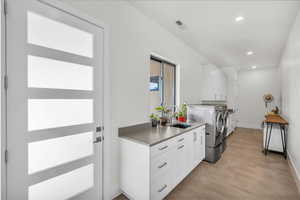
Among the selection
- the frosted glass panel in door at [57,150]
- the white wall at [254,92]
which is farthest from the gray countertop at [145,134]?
the white wall at [254,92]

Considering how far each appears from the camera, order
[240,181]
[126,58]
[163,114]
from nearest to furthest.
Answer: [126,58] → [240,181] → [163,114]

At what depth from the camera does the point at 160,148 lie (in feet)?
5.50

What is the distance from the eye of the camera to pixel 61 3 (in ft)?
4.40

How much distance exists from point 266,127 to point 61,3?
4.80 meters

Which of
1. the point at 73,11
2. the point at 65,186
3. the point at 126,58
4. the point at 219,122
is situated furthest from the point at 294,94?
the point at 65,186

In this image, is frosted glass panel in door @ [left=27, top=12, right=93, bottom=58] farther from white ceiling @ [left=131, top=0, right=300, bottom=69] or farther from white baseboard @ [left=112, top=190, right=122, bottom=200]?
white baseboard @ [left=112, top=190, right=122, bottom=200]

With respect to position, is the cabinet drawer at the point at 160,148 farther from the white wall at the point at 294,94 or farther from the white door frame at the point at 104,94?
the white wall at the point at 294,94

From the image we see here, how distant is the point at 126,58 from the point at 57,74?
3.04ft

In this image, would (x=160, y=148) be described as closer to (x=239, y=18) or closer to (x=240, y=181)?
(x=240, y=181)

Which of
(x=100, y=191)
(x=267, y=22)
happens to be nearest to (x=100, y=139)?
(x=100, y=191)

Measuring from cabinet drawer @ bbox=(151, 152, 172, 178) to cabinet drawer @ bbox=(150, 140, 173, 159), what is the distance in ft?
0.16

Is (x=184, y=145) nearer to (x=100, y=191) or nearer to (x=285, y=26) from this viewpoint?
(x=100, y=191)

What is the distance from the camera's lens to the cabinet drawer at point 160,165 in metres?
1.58

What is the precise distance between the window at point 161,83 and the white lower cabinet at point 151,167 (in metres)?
0.93
